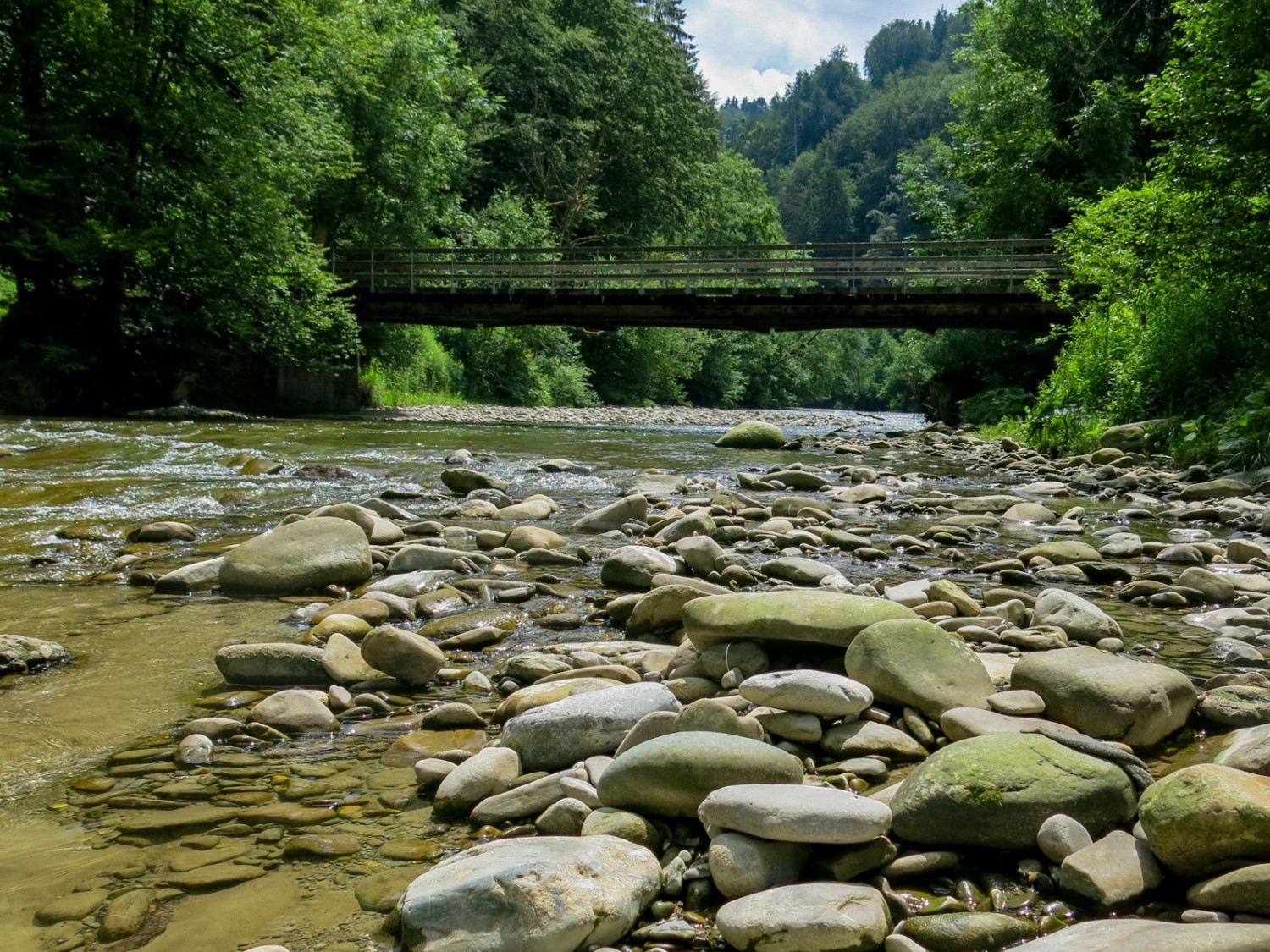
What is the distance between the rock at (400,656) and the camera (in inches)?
135

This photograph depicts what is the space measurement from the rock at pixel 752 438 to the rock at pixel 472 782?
42.7ft

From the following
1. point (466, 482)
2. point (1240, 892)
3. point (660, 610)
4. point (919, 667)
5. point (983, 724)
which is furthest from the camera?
point (466, 482)

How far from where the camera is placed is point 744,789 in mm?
2139

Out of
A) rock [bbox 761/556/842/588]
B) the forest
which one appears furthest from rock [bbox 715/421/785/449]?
rock [bbox 761/556/842/588]

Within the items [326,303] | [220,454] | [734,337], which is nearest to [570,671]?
[220,454]

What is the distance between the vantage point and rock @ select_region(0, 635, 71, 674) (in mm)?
3393

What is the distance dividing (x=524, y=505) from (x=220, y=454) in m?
5.00

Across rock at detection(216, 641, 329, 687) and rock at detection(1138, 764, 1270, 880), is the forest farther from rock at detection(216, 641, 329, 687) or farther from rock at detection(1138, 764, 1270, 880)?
rock at detection(216, 641, 329, 687)

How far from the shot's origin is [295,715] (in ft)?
9.76

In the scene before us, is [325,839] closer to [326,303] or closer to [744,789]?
[744,789]

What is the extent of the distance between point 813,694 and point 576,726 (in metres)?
0.70

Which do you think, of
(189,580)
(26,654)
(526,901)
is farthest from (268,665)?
(526,901)

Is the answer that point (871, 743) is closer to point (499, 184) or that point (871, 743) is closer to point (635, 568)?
point (635, 568)

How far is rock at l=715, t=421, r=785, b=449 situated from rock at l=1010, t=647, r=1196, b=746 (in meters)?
12.6
